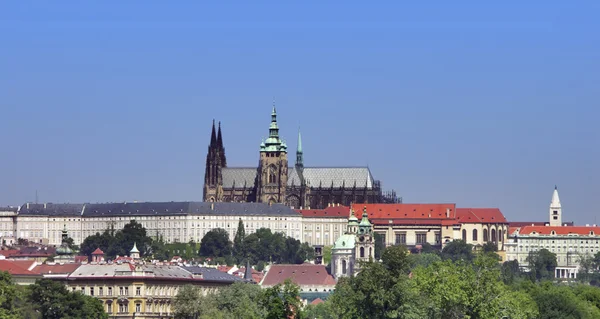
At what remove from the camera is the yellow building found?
138750 millimetres

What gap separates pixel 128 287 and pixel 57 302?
17.6 metres

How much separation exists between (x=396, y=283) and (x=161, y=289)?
40447 millimetres

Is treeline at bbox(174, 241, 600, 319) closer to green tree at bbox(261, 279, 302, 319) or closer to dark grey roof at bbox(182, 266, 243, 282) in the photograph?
green tree at bbox(261, 279, 302, 319)

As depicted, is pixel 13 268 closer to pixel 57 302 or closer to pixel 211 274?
pixel 211 274

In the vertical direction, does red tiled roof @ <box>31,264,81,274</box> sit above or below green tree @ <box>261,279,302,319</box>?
above

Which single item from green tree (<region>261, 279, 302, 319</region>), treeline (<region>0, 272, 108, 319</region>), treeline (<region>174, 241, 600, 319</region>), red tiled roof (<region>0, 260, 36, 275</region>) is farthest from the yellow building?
green tree (<region>261, 279, 302, 319</region>)

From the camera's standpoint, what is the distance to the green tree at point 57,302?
400 feet

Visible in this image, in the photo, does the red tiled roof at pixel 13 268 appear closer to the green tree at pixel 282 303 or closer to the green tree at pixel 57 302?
the green tree at pixel 57 302

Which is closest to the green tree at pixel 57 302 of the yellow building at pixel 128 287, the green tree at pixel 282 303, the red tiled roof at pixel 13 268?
the yellow building at pixel 128 287

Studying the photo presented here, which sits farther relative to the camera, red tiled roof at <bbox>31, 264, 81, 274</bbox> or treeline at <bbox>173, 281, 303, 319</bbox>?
red tiled roof at <bbox>31, 264, 81, 274</bbox>

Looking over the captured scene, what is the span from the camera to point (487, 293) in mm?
104250

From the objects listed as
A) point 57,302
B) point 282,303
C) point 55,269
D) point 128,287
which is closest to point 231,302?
point 128,287

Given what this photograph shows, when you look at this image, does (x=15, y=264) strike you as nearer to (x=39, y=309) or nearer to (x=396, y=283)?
(x=39, y=309)

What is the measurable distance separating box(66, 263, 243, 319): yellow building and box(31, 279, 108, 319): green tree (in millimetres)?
13419
